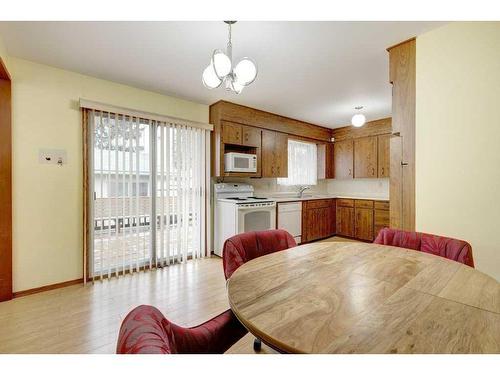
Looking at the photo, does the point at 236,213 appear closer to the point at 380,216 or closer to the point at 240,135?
the point at 240,135

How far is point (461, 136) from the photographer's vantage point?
1686 millimetres

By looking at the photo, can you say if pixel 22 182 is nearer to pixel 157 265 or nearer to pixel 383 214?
pixel 157 265

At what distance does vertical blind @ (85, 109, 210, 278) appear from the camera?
9.10 feet

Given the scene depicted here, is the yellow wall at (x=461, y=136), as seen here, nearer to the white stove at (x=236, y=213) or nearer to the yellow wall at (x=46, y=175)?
the white stove at (x=236, y=213)

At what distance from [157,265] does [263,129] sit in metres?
2.75

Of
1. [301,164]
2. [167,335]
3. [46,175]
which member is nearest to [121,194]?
[46,175]

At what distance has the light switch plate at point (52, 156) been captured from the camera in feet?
8.10

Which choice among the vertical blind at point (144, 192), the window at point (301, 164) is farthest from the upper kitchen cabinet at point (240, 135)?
the window at point (301, 164)

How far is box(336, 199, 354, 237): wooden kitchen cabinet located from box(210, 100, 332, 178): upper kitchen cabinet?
1524 millimetres

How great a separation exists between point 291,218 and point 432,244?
278cm

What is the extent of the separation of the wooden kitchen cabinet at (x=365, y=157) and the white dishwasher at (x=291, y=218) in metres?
1.57

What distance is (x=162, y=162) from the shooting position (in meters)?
3.18

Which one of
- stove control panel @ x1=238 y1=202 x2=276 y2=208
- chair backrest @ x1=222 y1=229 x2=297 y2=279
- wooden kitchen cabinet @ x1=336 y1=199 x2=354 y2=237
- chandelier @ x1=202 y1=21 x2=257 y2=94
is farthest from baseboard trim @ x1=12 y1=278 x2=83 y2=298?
wooden kitchen cabinet @ x1=336 y1=199 x2=354 y2=237
